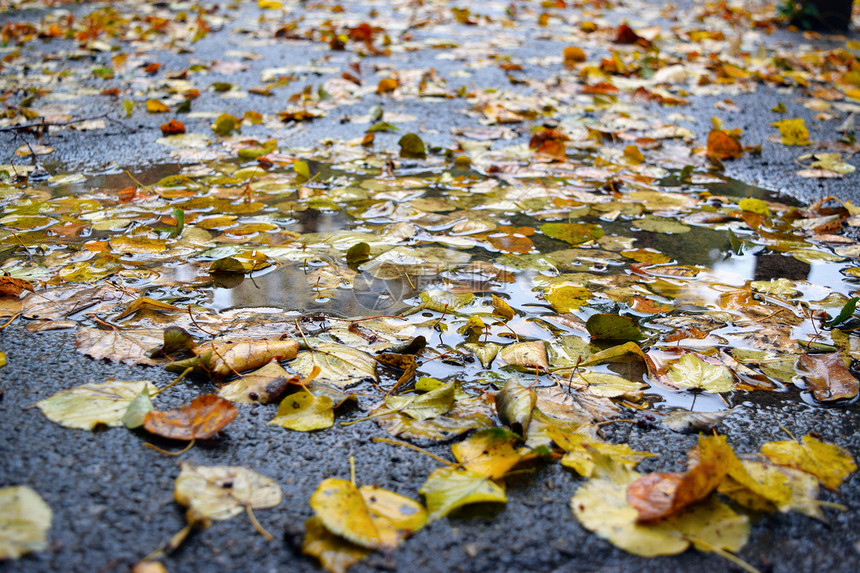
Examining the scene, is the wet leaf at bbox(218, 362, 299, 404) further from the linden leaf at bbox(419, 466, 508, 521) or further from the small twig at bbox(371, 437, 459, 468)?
the linden leaf at bbox(419, 466, 508, 521)

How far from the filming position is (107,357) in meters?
1.37

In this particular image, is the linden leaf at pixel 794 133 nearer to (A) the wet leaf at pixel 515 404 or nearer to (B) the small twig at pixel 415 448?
(A) the wet leaf at pixel 515 404

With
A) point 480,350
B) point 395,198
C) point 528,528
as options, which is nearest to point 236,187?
point 395,198

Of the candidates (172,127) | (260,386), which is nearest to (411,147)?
(172,127)

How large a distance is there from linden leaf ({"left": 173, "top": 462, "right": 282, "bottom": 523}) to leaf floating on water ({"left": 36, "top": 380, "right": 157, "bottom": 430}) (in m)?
0.23

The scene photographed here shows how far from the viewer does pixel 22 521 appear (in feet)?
2.98

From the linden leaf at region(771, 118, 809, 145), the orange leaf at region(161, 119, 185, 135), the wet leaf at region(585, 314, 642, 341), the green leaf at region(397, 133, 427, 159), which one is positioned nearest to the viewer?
the wet leaf at region(585, 314, 642, 341)

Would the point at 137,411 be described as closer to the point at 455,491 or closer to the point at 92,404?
the point at 92,404

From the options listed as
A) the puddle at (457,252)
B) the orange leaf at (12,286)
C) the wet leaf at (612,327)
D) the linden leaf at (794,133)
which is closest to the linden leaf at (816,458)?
the puddle at (457,252)

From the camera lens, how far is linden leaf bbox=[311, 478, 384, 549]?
36.1 inches

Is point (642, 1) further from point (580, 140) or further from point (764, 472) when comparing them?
point (764, 472)

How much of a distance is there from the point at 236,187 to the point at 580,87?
2.55 metres

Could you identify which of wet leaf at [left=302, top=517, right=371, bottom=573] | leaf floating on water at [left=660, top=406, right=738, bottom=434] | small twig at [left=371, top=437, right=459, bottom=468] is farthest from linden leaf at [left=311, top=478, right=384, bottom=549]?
leaf floating on water at [left=660, top=406, right=738, bottom=434]

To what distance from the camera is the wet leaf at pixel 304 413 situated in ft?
3.90
